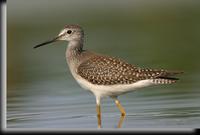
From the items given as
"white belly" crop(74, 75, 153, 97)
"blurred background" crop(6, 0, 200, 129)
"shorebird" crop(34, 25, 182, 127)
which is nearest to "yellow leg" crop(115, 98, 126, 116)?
"shorebird" crop(34, 25, 182, 127)

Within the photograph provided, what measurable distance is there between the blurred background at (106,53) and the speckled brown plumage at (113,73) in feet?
2.06

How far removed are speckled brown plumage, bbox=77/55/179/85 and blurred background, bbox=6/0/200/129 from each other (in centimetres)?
63

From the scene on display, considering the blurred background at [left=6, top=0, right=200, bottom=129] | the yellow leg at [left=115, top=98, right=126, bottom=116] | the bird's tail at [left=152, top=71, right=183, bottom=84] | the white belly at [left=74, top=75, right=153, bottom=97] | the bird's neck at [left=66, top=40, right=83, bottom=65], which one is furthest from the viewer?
the bird's neck at [left=66, top=40, right=83, bottom=65]

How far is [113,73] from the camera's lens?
537 inches

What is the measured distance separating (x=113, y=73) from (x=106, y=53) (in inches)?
257

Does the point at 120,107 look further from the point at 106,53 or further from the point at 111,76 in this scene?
the point at 106,53

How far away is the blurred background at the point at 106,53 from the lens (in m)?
13.7

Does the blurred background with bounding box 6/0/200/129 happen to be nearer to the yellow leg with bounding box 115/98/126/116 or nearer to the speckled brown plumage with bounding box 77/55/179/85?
the yellow leg with bounding box 115/98/126/116

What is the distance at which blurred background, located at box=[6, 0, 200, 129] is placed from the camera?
Result: 13.7 m

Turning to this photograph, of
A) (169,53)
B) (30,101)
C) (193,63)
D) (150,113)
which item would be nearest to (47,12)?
(169,53)

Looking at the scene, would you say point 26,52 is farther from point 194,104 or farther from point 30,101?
point 194,104

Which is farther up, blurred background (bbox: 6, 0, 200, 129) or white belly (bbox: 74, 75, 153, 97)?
white belly (bbox: 74, 75, 153, 97)

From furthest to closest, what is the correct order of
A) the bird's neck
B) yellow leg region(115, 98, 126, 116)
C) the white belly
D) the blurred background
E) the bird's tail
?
the bird's neck
yellow leg region(115, 98, 126, 116)
the blurred background
the white belly
the bird's tail

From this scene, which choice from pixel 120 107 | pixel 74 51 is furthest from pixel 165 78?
pixel 74 51
